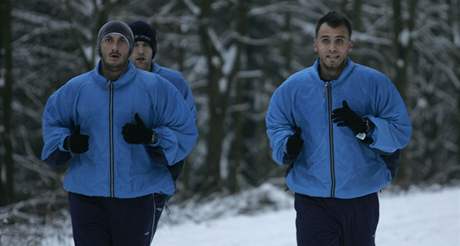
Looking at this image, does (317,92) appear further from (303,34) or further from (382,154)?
(303,34)

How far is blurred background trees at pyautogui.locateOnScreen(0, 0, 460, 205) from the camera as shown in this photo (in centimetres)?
1504

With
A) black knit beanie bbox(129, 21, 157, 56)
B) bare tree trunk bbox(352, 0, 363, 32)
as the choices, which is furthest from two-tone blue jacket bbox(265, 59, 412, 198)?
bare tree trunk bbox(352, 0, 363, 32)

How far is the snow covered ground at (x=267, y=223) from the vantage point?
26.2ft

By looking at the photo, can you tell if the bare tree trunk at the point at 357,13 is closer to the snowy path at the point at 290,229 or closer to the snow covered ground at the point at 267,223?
the snow covered ground at the point at 267,223

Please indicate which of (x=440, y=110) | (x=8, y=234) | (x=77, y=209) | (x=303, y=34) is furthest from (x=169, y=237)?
(x=440, y=110)

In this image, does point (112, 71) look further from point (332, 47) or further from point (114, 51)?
point (332, 47)

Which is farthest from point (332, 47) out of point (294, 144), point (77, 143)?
point (77, 143)

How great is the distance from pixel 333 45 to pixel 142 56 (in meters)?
2.00

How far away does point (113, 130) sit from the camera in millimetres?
4070

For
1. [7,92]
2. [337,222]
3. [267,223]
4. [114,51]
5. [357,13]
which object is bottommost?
[267,223]

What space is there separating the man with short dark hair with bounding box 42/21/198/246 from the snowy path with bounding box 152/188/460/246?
12.4ft

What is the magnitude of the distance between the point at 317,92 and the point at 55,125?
1.54 meters

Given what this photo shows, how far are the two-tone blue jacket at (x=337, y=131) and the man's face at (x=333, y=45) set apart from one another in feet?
0.25

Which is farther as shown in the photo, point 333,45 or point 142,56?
point 142,56
